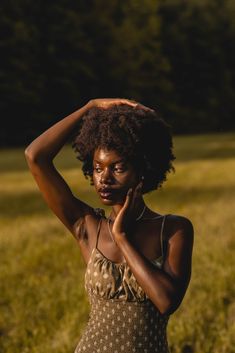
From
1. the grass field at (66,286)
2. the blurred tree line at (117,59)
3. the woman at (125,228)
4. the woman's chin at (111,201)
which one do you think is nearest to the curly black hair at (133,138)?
the woman at (125,228)

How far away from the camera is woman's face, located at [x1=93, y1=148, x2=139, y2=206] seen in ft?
7.86

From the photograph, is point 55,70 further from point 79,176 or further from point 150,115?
point 150,115

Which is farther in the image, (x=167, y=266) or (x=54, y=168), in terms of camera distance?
(x=54, y=168)

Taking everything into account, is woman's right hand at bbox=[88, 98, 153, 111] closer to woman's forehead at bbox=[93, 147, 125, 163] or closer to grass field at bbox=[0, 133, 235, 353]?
woman's forehead at bbox=[93, 147, 125, 163]

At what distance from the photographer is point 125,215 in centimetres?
239

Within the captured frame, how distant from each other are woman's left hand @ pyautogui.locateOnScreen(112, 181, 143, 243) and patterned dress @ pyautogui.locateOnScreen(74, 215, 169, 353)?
0.13m

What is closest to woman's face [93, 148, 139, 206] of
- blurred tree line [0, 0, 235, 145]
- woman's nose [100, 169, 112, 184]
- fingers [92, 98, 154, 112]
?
woman's nose [100, 169, 112, 184]

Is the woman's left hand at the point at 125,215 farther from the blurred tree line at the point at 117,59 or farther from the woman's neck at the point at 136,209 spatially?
the blurred tree line at the point at 117,59

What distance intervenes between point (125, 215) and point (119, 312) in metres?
0.35

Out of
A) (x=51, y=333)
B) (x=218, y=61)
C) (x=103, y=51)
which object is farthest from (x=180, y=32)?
(x=51, y=333)

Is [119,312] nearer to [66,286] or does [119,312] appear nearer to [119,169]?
[119,169]

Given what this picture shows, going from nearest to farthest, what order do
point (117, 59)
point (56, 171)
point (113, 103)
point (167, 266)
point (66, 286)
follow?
point (167, 266) < point (113, 103) < point (56, 171) < point (66, 286) < point (117, 59)

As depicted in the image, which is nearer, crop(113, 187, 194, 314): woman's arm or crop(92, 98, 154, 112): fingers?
crop(113, 187, 194, 314): woman's arm

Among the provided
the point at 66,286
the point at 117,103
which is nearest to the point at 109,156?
the point at 117,103
